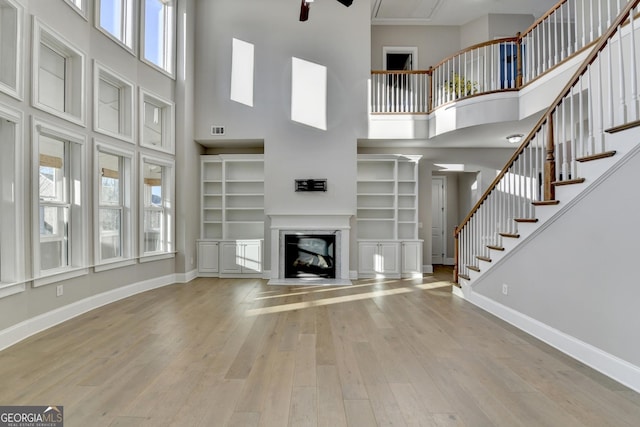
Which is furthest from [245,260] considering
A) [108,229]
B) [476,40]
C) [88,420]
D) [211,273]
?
[476,40]

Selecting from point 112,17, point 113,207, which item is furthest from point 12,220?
point 112,17

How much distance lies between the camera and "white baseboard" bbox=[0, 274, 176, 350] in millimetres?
2998

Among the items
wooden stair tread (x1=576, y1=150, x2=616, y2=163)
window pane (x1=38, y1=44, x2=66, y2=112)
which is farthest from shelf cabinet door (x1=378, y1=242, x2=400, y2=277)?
window pane (x1=38, y1=44, x2=66, y2=112)

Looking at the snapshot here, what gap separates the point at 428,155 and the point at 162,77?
18.3ft

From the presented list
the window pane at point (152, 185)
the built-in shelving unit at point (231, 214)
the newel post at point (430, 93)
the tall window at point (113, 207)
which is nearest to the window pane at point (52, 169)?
the tall window at point (113, 207)

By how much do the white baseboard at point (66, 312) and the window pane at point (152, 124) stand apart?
2.42 meters

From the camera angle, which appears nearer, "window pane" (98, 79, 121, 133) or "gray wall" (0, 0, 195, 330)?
"gray wall" (0, 0, 195, 330)

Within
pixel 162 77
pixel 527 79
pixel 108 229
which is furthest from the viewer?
pixel 162 77

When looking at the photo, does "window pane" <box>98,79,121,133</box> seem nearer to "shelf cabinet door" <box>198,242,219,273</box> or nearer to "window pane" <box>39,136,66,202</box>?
"window pane" <box>39,136,66,202</box>

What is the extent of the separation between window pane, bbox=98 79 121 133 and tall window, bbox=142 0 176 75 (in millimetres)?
975

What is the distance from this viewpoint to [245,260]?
6355 millimetres

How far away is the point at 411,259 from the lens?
6.43m

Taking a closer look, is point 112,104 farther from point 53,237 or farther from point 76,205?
point 53,237

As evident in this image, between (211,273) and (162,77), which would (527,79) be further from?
(211,273)
